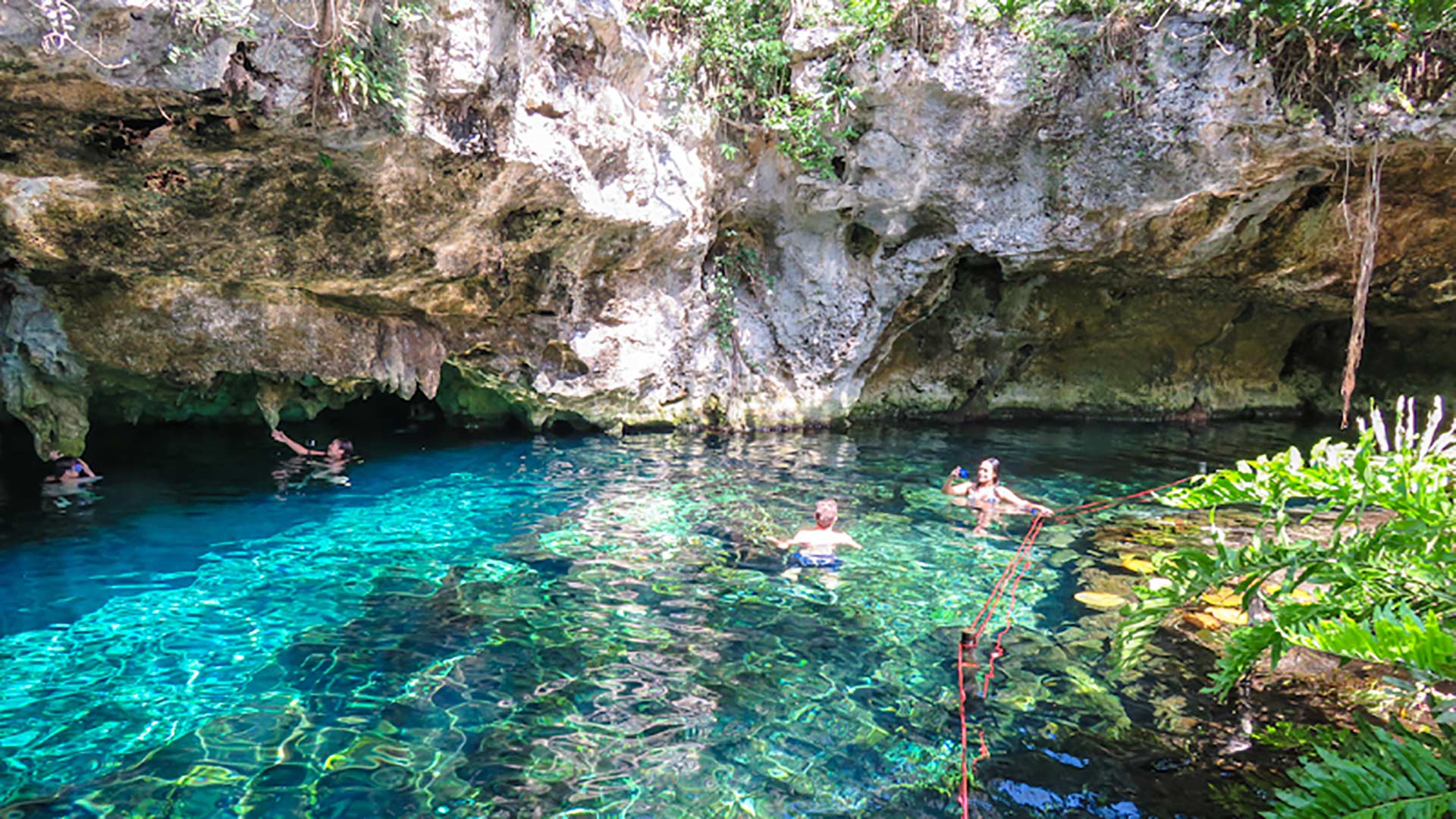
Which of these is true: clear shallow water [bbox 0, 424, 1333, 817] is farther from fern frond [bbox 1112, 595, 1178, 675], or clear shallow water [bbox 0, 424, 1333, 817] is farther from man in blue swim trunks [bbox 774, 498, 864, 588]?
fern frond [bbox 1112, 595, 1178, 675]

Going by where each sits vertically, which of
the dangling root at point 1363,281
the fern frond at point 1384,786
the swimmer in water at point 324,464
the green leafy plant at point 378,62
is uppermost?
the green leafy plant at point 378,62

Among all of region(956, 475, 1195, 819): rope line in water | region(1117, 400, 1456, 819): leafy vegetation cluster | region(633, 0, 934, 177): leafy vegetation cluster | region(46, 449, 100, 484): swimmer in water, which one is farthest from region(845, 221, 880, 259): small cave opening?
region(46, 449, 100, 484): swimmer in water

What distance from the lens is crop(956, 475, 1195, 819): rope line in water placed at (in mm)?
4148

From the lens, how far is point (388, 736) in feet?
14.2

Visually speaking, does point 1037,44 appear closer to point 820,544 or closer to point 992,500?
point 992,500

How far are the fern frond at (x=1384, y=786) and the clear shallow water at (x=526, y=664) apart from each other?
1.17 metres

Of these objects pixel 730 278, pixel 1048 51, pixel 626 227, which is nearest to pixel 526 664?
pixel 626 227

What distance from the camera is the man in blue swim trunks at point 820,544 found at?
744 centimetres

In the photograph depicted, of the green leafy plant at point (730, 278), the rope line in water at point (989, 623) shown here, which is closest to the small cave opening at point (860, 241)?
the green leafy plant at point (730, 278)

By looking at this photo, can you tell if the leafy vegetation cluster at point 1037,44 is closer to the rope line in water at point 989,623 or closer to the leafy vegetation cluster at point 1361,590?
the rope line in water at point 989,623

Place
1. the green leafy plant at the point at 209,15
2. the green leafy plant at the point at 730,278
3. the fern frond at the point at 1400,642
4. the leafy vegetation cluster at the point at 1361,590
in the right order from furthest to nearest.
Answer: the green leafy plant at the point at 730,278, the green leafy plant at the point at 209,15, the leafy vegetation cluster at the point at 1361,590, the fern frond at the point at 1400,642

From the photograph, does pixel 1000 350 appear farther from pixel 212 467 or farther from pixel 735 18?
pixel 212 467

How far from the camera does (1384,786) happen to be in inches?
102

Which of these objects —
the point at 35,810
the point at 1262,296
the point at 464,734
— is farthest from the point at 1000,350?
the point at 35,810
